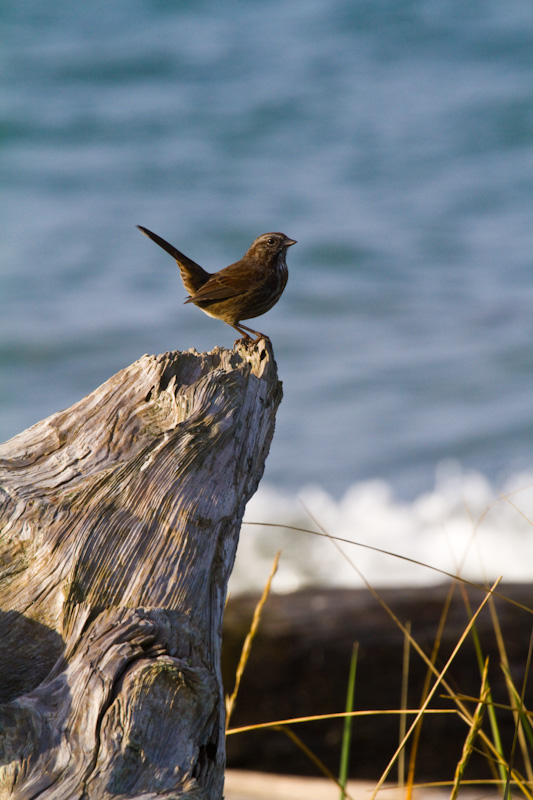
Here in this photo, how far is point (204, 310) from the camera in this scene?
13.3 ft

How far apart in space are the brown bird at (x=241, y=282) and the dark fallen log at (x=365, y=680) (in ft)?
6.55

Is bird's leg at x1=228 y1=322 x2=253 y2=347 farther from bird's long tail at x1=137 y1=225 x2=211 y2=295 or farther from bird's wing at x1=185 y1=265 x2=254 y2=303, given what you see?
bird's long tail at x1=137 y1=225 x2=211 y2=295

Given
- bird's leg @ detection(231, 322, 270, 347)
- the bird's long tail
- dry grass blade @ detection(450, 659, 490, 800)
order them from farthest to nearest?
the bird's long tail
bird's leg @ detection(231, 322, 270, 347)
dry grass blade @ detection(450, 659, 490, 800)

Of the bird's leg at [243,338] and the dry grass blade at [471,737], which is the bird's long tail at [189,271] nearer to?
the bird's leg at [243,338]

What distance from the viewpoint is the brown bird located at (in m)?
3.95

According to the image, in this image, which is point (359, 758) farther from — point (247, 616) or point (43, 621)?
point (43, 621)

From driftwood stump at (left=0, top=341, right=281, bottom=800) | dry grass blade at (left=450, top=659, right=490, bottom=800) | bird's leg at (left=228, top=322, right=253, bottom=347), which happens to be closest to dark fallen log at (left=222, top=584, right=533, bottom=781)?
bird's leg at (left=228, top=322, right=253, bottom=347)

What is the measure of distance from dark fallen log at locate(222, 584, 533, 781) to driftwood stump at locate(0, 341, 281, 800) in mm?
2483

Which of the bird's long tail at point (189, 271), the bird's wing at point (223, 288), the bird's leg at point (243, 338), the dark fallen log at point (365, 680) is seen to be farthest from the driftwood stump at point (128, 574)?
the dark fallen log at point (365, 680)

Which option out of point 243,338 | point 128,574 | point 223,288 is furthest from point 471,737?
point 223,288

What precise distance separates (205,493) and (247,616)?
3.06 m

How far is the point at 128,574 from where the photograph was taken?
184 centimetres

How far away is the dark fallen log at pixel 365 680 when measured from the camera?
438 centimetres

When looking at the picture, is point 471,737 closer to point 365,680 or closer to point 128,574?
point 128,574
